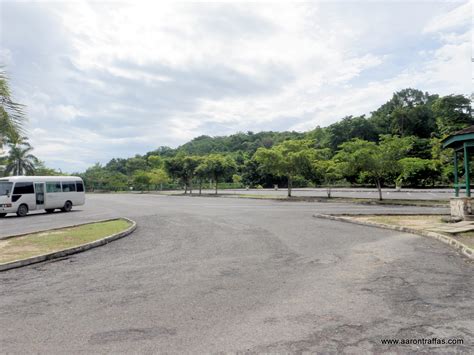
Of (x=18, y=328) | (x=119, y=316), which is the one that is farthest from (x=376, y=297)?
(x=18, y=328)

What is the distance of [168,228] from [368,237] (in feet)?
22.9

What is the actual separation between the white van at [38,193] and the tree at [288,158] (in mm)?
15728

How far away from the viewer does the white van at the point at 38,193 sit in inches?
814

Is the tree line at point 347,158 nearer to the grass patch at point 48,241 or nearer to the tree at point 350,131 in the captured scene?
the tree at point 350,131

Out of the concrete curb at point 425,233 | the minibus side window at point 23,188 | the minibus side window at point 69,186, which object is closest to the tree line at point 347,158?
the concrete curb at point 425,233

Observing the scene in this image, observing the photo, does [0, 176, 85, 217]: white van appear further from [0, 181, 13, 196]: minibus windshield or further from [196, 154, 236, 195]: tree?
[196, 154, 236, 195]: tree

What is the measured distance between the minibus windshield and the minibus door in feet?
5.37

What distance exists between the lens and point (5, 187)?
816 inches

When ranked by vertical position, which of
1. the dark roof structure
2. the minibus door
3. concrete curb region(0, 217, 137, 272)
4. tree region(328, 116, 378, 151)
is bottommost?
concrete curb region(0, 217, 137, 272)

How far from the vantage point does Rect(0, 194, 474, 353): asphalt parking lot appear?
3.81 m

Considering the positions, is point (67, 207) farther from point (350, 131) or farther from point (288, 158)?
point (350, 131)

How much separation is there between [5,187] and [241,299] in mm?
20591

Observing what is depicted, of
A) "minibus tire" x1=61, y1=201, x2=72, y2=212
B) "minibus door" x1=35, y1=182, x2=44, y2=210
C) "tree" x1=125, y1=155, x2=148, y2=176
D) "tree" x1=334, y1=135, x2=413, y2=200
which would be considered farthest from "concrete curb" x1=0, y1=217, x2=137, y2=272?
"tree" x1=125, y1=155, x2=148, y2=176

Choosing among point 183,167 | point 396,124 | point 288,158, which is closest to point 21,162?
point 183,167
